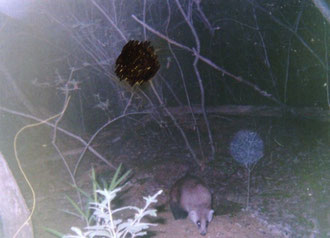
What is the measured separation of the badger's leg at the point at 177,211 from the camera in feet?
15.7

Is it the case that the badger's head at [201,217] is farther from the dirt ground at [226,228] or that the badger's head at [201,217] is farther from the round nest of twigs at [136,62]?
the round nest of twigs at [136,62]

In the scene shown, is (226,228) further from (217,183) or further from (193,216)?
(217,183)

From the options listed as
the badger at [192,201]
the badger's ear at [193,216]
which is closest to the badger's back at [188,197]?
the badger at [192,201]

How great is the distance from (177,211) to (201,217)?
26.1 inches

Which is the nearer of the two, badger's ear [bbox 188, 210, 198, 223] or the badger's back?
badger's ear [bbox 188, 210, 198, 223]

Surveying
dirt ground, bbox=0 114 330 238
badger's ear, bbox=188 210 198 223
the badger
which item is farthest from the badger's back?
dirt ground, bbox=0 114 330 238

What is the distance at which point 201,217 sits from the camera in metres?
4.29

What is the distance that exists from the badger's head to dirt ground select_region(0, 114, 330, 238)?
0.39 ft

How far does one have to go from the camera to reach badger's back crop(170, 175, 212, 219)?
4652mm

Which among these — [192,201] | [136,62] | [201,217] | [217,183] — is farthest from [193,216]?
[136,62]

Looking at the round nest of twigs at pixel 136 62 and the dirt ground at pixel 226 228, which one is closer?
the dirt ground at pixel 226 228

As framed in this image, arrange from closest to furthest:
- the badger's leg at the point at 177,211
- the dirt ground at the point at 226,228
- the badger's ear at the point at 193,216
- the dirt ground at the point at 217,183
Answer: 1. the dirt ground at the point at 226,228
2. the dirt ground at the point at 217,183
3. the badger's ear at the point at 193,216
4. the badger's leg at the point at 177,211

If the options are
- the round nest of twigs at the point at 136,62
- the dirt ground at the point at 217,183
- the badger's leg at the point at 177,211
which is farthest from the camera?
the badger's leg at the point at 177,211

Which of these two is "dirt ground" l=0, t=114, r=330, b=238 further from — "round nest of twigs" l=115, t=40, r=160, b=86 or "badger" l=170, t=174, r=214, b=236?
"round nest of twigs" l=115, t=40, r=160, b=86
